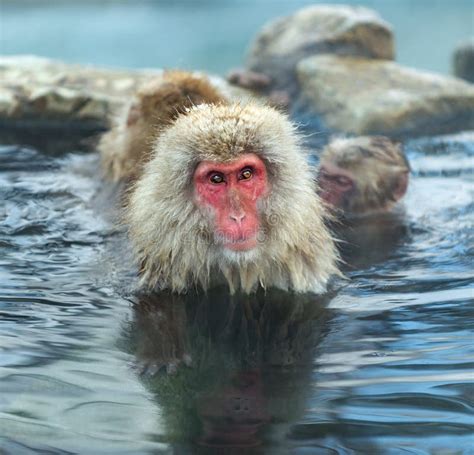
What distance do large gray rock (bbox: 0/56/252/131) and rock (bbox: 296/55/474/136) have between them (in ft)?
2.40

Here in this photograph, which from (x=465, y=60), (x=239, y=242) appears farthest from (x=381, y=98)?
(x=239, y=242)

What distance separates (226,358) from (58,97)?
4804 mm

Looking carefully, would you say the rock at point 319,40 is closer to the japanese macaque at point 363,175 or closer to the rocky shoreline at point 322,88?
the rocky shoreline at point 322,88

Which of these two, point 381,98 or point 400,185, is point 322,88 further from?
point 400,185

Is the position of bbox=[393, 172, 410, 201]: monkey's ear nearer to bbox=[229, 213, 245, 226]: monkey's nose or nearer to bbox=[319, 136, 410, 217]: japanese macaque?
bbox=[319, 136, 410, 217]: japanese macaque

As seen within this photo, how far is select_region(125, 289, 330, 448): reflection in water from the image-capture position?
2552 mm

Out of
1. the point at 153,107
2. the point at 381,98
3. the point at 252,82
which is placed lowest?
the point at 153,107

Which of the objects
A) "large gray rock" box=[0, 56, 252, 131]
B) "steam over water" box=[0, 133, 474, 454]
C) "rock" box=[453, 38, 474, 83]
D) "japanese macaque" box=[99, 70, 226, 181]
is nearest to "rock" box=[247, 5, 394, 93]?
"large gray rock" box=[0, 56, 252, 131]

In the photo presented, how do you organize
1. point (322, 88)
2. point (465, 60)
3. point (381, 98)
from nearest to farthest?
1. point (381, 98)
2. point (322, 88)
3. point (465, 60)

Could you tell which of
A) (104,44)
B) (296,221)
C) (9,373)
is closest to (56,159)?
(296,221)

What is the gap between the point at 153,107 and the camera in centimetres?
492

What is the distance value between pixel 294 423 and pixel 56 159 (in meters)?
4.18

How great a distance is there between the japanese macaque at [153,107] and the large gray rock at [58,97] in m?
2.02

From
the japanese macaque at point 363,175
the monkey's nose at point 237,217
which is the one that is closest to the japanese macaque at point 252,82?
the japanese macaque at point 363,175
